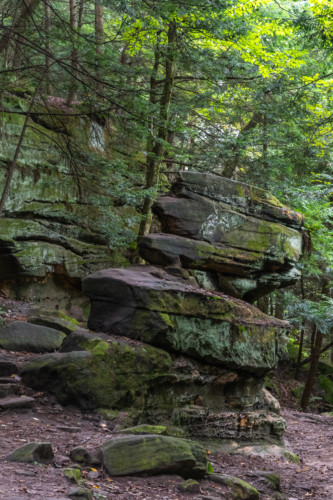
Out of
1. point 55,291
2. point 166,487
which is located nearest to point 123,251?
point 55,291

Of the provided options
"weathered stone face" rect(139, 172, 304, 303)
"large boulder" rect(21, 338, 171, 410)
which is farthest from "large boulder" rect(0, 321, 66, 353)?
"weathered stone face" rect(139, 172, 304, 303)

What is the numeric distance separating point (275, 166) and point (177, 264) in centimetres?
636

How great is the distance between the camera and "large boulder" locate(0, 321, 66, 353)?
7.75 meters

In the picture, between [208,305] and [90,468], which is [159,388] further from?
[90,468]

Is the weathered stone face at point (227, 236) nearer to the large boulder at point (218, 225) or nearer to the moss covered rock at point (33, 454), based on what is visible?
the large boulder at point (218, 225)

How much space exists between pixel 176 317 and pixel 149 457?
316cm

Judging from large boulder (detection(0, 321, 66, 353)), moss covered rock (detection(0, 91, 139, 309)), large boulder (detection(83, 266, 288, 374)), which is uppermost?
moss covered rock (detection(0, 91, 139, 309))

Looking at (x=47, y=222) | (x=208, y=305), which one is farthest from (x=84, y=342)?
(x=47, y=222)

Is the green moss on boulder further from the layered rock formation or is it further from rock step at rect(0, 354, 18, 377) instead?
rock step at rect(0, 354, 18, 377)

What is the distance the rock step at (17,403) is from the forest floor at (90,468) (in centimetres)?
8

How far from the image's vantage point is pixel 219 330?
7.89 m

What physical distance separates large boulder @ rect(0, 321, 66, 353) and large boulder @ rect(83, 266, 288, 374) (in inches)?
39.2

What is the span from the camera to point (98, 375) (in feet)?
20.7

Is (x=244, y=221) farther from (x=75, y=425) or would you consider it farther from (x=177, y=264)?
(x=75, y=425)
